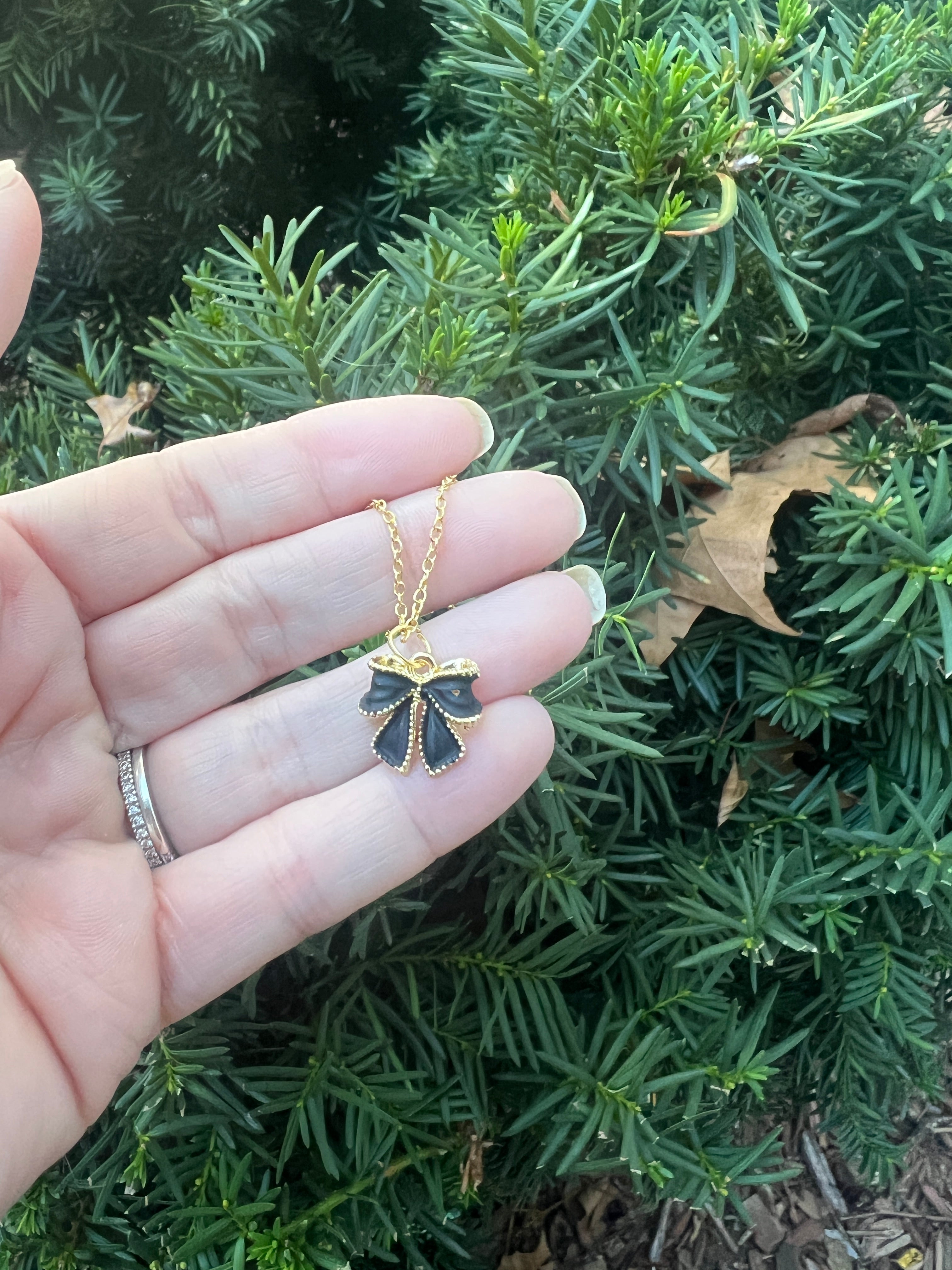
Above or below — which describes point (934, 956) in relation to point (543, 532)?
below

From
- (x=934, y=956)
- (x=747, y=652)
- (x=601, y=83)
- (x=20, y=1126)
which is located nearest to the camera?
(x=20, y=1126)

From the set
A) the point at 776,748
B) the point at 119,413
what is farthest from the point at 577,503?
the point at 119,413

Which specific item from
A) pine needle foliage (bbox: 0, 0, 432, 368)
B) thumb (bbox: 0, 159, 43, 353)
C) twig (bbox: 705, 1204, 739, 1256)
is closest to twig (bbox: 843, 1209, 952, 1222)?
twig (bbox: 705, 1204, 739, 1256)

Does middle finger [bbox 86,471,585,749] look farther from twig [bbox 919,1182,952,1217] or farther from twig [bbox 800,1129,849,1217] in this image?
twig [bbox 919,1182,952,1217]

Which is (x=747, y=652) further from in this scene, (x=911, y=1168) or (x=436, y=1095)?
(x=911, y=1168)

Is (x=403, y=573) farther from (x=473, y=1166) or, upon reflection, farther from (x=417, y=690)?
(x=473, y=1166)

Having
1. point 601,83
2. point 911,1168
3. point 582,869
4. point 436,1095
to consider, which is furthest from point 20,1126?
point 911,1168

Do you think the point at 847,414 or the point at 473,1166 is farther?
the point at 847,414
